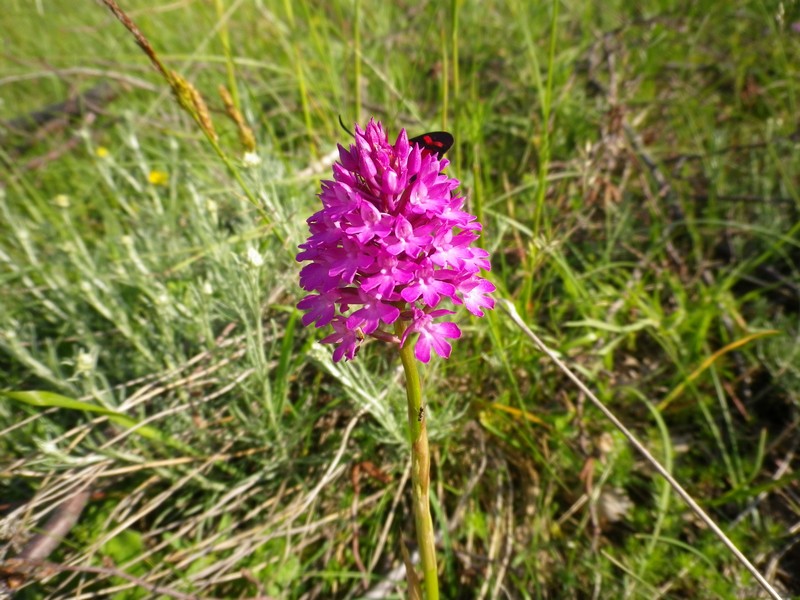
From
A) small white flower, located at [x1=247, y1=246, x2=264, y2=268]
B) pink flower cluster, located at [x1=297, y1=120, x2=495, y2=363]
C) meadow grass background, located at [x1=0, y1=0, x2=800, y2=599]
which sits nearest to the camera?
pink flower cluster, located at [x1=297, y1=120, x2=495, y2=363]

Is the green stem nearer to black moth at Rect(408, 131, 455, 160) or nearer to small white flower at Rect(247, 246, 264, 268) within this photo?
black moth at Rect(408, 131, 455, 160)

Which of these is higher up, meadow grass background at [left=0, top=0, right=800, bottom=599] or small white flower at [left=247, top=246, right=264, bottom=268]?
small white flower at [left=247, top=246, right=264, bottom=268]

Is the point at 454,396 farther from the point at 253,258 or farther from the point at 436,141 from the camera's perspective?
the point at 436,141

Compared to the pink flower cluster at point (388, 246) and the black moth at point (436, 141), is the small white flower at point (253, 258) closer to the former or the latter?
the pink flower cluster at point (388, 246)

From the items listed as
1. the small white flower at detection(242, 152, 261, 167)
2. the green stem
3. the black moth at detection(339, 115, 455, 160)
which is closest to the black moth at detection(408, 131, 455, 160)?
the black moth at detection(339, 115, 455, 160)

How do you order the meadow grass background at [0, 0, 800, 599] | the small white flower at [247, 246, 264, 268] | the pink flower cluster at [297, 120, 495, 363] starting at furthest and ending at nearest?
the meadow grass background at [0, 0, 800, 599]
the small white flower at [247, 246, 264, 268]
the pink flower cluster at [297, 120, 495, 363]

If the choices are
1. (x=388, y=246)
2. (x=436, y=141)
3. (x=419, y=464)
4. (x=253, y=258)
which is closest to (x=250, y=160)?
(x=253, y=258)
